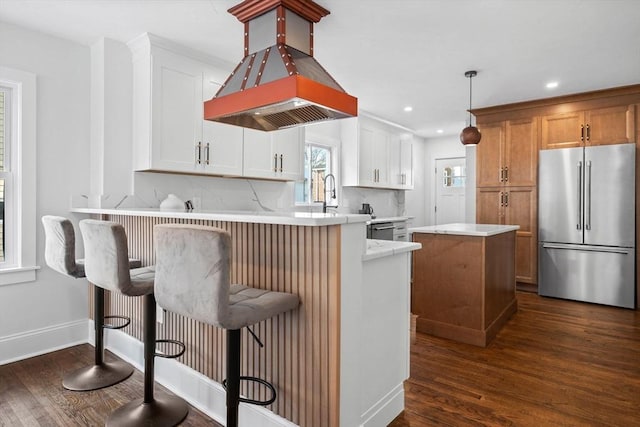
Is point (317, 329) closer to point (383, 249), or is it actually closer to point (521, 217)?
point (383, 249)

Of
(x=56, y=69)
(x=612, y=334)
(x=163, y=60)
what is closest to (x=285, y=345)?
(x=163, y=60)

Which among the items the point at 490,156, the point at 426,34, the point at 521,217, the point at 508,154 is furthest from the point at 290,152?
the point at 521,217

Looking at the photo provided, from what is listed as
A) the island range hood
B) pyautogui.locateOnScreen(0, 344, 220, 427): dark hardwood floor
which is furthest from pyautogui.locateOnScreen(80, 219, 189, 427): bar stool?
the island range hood

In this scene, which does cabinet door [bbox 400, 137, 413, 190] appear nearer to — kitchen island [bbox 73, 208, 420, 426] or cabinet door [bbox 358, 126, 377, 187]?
cabinet door [bbox 358, 126, 377, 187]

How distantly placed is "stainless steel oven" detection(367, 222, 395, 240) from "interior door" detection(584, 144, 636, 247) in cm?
247

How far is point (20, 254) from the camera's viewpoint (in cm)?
295

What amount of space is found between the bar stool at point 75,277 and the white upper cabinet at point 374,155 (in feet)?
11.6

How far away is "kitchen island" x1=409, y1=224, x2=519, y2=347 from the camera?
3.15 m

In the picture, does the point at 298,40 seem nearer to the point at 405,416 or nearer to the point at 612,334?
the point at 405,416

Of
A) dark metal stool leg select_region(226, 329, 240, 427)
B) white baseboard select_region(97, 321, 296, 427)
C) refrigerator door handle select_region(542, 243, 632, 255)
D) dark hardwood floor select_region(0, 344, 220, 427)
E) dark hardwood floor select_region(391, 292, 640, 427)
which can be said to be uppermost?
refrigerator door handle select_region(542, 243, 632, 255)

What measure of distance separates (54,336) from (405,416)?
109 inches

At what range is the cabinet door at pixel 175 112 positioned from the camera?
310cm

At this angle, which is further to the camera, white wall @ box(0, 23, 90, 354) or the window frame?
the window frame

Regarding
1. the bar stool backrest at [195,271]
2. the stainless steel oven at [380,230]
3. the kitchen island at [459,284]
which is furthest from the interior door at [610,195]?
the bar stool backrest at [195,271]
